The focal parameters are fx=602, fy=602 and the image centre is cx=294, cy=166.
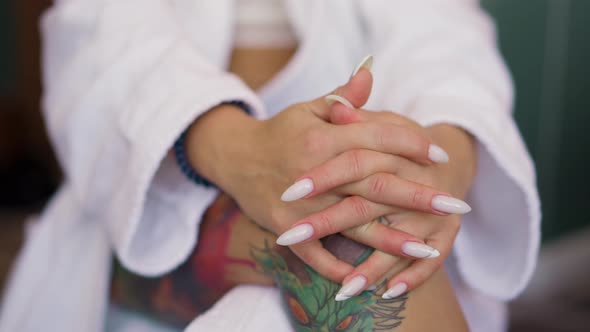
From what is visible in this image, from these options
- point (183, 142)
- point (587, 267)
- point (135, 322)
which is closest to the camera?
point (183, 142)

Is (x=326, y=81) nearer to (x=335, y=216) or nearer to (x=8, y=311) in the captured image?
(x=335, y=216)

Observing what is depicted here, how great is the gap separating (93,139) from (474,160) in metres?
0.41

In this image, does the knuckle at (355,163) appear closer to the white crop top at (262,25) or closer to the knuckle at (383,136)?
the knuckle at (383,136)

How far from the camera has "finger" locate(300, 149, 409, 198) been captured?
0.44 metres

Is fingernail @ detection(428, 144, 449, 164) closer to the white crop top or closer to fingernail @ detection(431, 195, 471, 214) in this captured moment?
fingernail @ detection(431, 195, 471, 214)

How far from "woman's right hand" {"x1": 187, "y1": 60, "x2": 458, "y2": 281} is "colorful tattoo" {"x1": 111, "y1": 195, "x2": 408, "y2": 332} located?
0.07ft

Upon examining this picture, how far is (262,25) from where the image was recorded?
78 cm

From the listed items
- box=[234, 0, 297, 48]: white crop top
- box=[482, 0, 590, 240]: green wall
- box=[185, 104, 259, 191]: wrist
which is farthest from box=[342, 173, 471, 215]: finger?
box=[482, 0, 590, 240]: green wall

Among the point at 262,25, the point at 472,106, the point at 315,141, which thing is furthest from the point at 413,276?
the point at 262,25

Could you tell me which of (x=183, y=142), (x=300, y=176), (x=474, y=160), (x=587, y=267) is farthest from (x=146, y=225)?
(x=587, y=267)

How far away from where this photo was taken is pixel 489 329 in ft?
2.33

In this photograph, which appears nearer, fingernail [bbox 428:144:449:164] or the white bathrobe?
fingernail [bbox 428:144:449:164]

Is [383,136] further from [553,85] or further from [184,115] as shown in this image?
[553,85]

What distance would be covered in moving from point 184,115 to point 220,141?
4 centimetres
